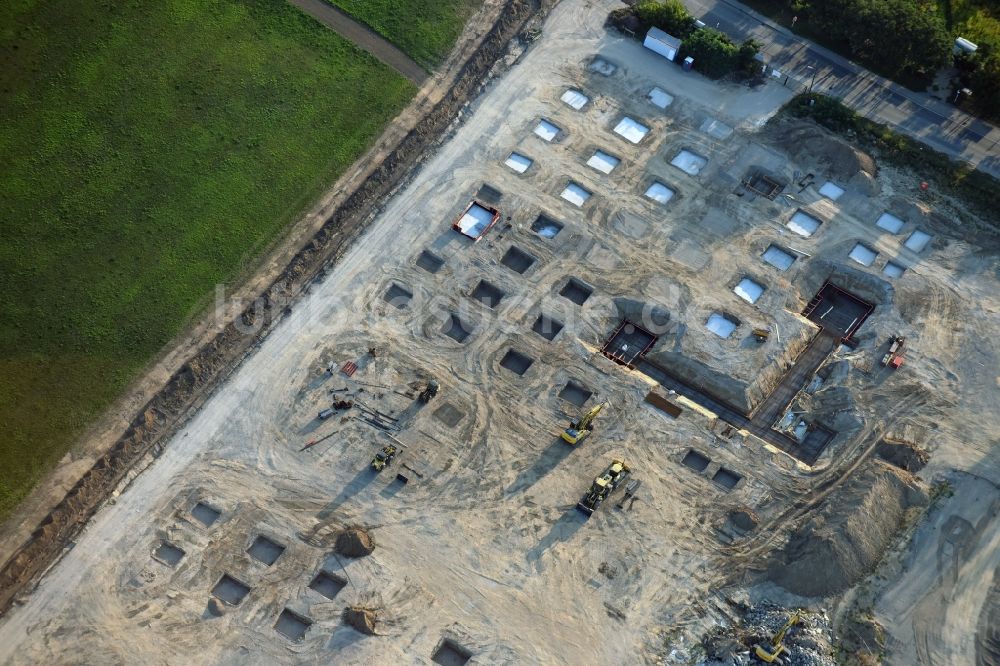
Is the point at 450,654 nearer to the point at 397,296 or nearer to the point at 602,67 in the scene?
the point at 397,296

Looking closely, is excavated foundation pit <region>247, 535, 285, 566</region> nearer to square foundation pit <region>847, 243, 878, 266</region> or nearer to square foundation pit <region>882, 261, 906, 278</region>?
square foundation pit <region>847, 243, 878, 266</region>

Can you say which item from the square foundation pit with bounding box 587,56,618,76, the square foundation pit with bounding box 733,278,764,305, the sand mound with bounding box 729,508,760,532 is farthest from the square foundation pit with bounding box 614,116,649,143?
the sand mound with bounding box 729,508,760,532

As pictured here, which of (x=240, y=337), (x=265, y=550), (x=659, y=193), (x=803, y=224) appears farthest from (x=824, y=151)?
(x=265, y=550)

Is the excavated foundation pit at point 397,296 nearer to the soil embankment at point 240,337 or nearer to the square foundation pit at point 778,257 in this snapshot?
the soil embankment at point 240,337

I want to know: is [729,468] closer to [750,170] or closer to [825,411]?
[825,411]

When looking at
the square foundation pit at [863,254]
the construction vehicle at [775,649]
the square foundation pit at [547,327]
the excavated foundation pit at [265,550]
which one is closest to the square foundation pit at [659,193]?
the square foundation pit at [547,327]

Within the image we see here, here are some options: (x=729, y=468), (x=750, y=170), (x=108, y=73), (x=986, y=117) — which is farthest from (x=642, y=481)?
(x=108, y=73)

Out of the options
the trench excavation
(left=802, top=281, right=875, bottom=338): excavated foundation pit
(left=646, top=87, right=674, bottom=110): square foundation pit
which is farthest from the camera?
(left=646, top=87, right=674, bottom=110): square foundation pit
